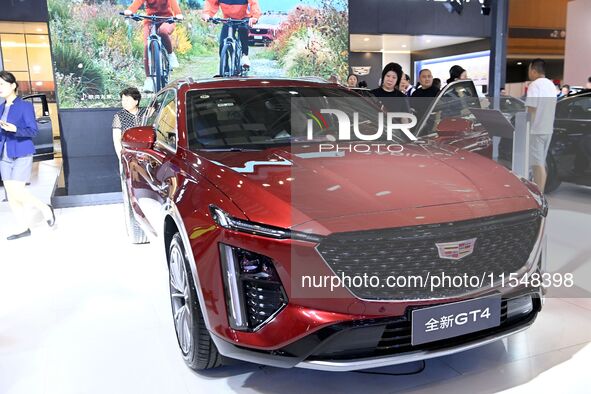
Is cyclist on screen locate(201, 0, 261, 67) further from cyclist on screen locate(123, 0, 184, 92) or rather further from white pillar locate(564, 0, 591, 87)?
white pillar locate(564, 0, 591, 87)

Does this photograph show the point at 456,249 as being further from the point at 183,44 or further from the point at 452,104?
the point at 183,44

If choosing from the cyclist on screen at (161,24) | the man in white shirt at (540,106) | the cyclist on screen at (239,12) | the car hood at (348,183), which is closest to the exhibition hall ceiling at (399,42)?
the cyclist on screen at (239,12)

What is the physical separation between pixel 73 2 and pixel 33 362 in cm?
933

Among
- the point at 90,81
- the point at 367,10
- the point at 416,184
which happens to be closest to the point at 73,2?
the point at 90,81

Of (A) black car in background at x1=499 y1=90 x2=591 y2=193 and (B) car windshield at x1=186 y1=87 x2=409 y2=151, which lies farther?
(A) black car in background at x1=499 y1=90 x2=591 y2=193

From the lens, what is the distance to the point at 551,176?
20.1ft

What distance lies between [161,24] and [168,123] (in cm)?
872

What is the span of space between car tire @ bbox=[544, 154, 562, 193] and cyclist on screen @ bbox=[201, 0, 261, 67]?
23.8 feet

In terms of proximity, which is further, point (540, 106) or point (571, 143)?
point (571, 143)

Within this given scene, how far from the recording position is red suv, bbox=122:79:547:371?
5.82 ft

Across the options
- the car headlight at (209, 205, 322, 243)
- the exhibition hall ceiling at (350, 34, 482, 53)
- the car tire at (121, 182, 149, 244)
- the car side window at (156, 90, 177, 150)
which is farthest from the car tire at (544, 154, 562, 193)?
the exhibition hall ceiling at (350, 34, 482, 53)

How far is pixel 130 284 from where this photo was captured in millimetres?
3555

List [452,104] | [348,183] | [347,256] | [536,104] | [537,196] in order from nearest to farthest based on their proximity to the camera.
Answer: [347,256]
[348,183]
[537,196]
[452,104]
[536,104]

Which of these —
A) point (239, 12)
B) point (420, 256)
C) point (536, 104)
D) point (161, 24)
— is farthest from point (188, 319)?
point (239, 12)
